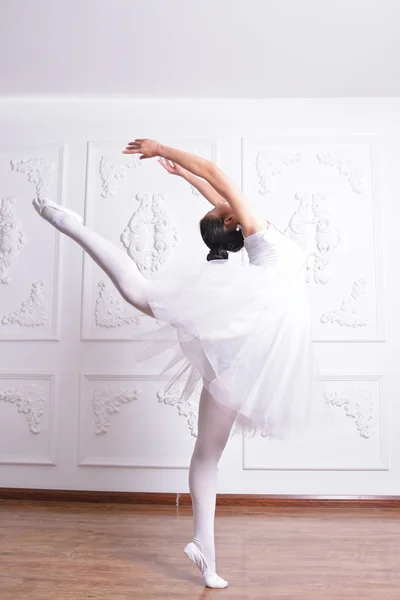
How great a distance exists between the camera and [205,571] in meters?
1.86

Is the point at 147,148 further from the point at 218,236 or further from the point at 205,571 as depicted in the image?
the point at 205,571

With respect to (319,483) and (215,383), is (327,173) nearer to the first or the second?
(319,483)

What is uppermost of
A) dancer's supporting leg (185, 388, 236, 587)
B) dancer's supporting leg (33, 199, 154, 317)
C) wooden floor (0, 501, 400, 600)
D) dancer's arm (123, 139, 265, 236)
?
dancer's arm (123, 139, 265, 236)

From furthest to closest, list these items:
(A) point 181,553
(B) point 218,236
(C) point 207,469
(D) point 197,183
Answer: (D) point 197,183 → (A) point 181,553 → (B) point 218,236 → (C) point 207,469

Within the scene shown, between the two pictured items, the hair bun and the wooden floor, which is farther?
the hair bun

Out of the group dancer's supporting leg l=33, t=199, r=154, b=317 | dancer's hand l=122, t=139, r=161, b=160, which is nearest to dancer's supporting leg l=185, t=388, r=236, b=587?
dancer's supporting leg l=33, t=199, r=154, b=317

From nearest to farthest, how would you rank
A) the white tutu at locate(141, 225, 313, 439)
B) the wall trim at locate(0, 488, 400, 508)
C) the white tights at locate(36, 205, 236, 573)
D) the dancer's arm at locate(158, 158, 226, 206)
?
the white tutu at locate(141, 225, 313, 439)
the white tights at locate(36, 205, 236, 573)
the dancer's arm at locate(158, 158, 226, 206)
the wall trim at locate(0, 488, 400, 508)

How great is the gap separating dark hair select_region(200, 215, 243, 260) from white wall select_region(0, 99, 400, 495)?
1.23m

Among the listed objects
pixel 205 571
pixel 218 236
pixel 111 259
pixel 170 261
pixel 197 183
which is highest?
pixel 197 183

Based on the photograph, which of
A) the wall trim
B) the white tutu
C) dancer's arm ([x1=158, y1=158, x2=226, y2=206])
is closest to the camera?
the white tutu

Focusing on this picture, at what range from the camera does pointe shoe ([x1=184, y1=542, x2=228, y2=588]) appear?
72.1 inches

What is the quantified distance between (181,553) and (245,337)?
1.06 meters

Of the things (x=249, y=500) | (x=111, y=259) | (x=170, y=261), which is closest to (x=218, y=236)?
(x=111, y=259)

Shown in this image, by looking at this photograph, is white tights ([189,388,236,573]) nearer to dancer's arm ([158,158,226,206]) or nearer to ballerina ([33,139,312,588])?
ballerina ([33,139,312,588])
